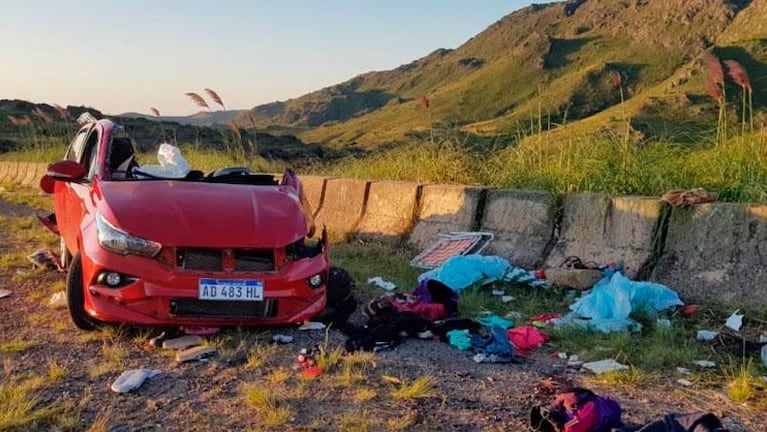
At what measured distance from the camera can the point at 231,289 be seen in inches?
191

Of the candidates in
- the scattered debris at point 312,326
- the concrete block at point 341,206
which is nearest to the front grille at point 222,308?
the scattered debris at point 312,326

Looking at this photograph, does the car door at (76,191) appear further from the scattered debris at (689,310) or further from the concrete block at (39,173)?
the concrete block at (39,173)

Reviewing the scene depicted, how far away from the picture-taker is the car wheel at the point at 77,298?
5.05m

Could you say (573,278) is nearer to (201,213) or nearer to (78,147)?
(201,213)

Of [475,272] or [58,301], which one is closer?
[58,301]

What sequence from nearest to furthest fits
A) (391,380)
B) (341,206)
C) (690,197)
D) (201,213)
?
(391,380), (201,213), (690,197), (341,206)

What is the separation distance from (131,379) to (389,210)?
17.2 feet

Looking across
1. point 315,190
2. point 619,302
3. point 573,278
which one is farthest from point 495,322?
point 315,190

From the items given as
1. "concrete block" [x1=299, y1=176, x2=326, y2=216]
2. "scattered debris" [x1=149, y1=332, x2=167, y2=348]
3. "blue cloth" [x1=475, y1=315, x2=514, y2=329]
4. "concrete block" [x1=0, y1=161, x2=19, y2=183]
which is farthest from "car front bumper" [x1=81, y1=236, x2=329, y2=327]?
"concrete block" [x1=0, y1=161, x2=19, y2=183]

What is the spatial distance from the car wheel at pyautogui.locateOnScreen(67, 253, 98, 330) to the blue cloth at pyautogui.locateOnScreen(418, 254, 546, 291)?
3081 millimetres

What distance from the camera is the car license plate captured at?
4.79m

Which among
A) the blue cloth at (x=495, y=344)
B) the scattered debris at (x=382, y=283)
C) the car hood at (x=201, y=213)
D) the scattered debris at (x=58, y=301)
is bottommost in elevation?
the scattered debris at (x=382, y=283)

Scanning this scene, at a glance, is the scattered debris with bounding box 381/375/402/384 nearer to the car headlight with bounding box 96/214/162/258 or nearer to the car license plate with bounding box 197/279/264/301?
the car license plate with bounding box 197/279/264/301

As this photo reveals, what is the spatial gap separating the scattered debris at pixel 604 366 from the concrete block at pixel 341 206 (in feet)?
16.6
